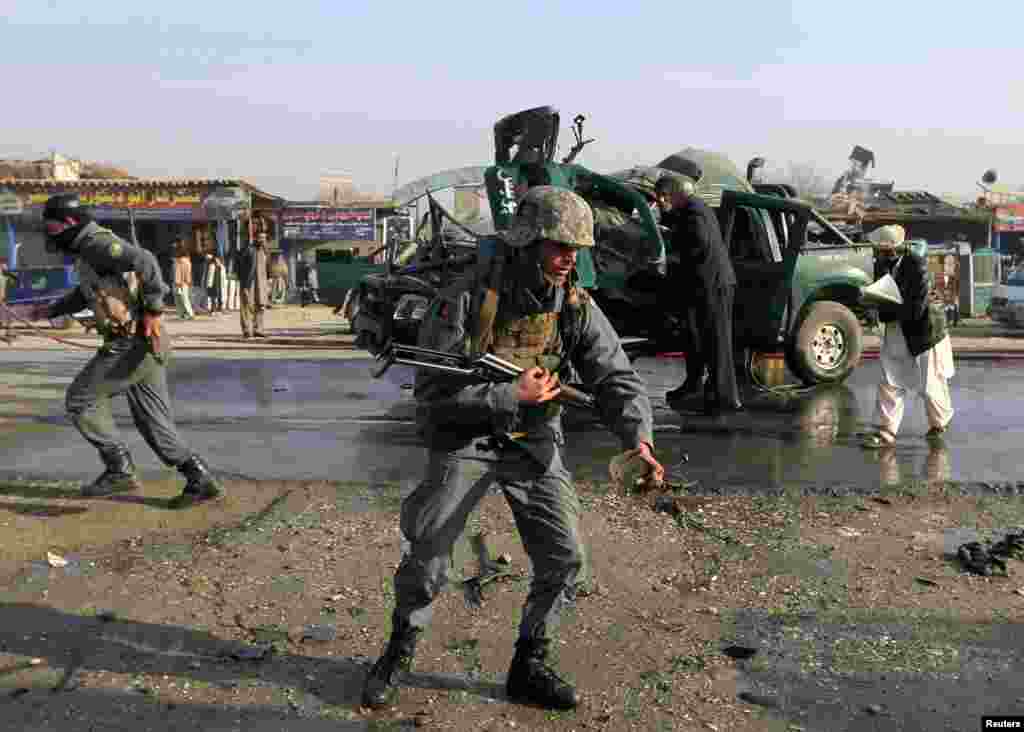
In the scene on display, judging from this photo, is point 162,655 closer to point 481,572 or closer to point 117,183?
point 481,572

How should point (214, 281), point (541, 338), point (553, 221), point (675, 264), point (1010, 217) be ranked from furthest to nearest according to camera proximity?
point (1010, 217) → point (214, 281) → point (675, 264) → point (541, 338) → point (553, 221)

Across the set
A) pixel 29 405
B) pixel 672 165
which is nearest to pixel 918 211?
pixel 672 165

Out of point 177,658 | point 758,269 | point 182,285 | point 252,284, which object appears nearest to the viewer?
point 177,658

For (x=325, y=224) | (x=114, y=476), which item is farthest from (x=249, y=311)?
(x=325, y=224)

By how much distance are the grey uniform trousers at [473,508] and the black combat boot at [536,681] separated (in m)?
0.05

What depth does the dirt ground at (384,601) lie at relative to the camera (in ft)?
11.0

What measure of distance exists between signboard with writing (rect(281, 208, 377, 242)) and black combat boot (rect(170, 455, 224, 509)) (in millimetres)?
26064

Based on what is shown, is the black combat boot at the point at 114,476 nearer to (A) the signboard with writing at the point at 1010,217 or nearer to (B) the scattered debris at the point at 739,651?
(B) the scattered debris at the point at 739,651

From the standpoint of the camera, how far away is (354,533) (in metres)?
5.12

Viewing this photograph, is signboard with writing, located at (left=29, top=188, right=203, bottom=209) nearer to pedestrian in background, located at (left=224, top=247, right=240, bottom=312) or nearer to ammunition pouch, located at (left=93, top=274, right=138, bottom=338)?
pedestrian in background, located at (left=224, top=247, right=240, bottom=312)

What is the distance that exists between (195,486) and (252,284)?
12.0m

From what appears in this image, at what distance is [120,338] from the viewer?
5.44 metres

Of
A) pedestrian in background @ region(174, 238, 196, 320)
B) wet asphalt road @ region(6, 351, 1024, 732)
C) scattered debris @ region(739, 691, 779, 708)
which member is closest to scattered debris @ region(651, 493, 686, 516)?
wet asphalt road @ region(6, 351, 1024, 732)

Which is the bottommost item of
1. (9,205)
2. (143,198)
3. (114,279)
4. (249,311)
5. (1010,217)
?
(249,311)
